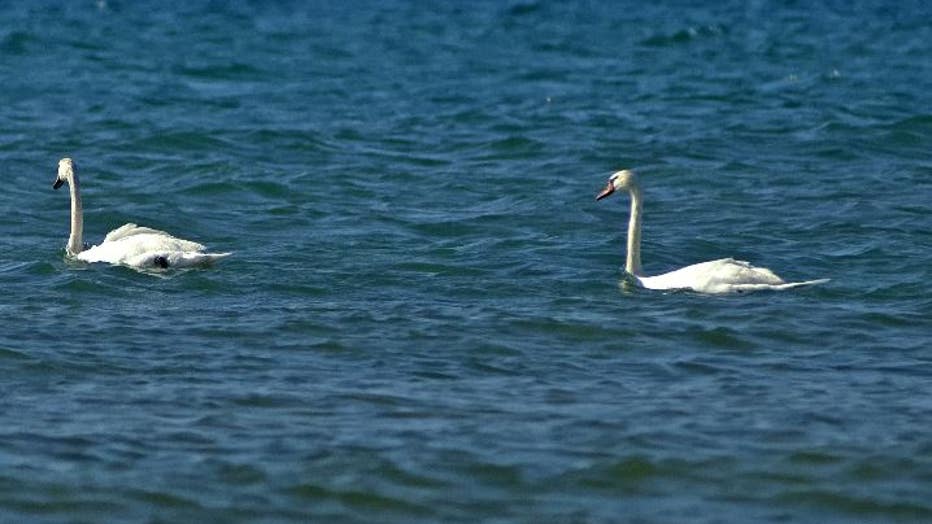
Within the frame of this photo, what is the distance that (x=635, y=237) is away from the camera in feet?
44.3

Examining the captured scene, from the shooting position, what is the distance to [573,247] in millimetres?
14578

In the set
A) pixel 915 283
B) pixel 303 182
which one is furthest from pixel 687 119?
pixel 915 283

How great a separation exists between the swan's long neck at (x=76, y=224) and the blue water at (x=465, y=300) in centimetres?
24

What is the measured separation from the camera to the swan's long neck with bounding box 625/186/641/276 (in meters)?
13.3

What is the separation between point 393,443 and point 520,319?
2947 mm

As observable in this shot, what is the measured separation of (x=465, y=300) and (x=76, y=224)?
11.7 ft

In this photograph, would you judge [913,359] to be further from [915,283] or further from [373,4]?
[373,4]

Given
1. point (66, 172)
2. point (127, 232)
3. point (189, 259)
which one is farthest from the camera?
point (66, 172)

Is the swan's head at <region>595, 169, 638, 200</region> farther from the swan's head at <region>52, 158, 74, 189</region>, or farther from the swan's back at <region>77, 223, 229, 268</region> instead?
the swan's head at <region>52, 158, 74, 189</region>

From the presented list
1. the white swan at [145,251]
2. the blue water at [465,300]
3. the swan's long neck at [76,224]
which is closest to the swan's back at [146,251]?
the white swan at [145,251]

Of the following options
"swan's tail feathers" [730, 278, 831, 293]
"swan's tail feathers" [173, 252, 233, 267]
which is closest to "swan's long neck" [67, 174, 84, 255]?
"swan's tail feathers" [173, 252, 233, 267]

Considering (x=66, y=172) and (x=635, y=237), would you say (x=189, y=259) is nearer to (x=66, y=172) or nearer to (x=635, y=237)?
(x=66, y=172)

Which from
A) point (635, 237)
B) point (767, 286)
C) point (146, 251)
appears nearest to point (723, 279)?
point (767, 286)

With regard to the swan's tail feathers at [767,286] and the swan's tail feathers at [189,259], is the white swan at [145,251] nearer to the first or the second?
the swan's tail feathers at [189,259]
